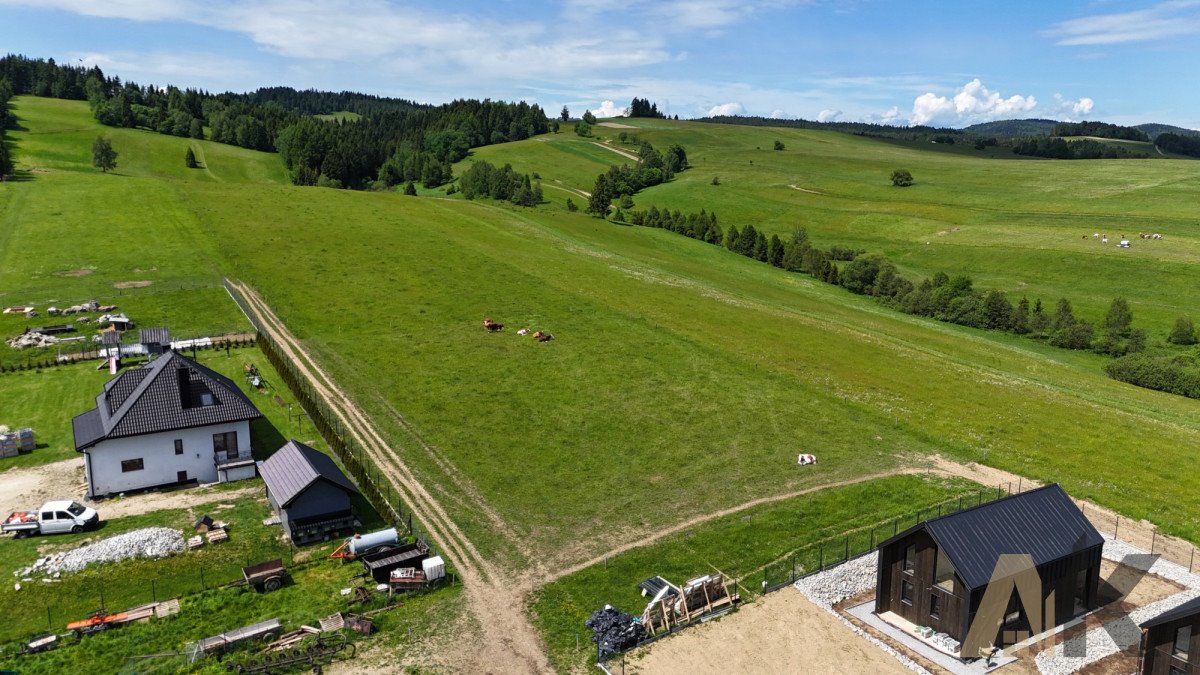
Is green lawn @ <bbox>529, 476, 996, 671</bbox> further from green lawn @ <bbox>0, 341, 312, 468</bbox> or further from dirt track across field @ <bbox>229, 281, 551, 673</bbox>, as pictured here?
green lawn @ <bbox>0, 341, 312, 468</bbox>

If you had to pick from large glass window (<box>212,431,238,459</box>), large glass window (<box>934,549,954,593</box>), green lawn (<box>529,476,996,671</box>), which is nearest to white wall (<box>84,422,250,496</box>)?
large glass window (<box>212,431,238,459</box>)

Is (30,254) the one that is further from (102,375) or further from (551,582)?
(551,582)

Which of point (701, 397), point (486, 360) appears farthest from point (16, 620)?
point (701, 397)

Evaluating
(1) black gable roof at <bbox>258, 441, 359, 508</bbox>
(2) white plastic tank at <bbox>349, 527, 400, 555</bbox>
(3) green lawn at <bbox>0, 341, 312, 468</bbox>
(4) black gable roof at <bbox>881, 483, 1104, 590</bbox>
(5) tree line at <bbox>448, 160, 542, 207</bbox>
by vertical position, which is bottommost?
(2) white plastic tank at <bbox>349, 527, 400, 555</bbox>

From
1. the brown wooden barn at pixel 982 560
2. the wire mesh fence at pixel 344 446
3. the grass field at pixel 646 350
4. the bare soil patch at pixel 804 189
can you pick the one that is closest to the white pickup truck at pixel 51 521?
the wire mesh fence at pixel 344 446

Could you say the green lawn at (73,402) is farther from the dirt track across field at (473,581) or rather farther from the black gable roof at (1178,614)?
the black gable roof at (1178,614)

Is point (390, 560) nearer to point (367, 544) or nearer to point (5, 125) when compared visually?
point (367, 544)
